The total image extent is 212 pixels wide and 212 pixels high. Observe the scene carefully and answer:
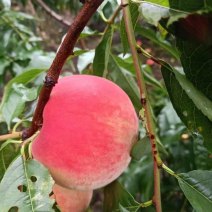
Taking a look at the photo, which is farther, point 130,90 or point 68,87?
point 130,90

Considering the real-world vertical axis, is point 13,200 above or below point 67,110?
below

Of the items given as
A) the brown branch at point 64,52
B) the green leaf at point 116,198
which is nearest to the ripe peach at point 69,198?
the green leaf at point 116,198

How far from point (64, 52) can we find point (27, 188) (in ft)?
0.82

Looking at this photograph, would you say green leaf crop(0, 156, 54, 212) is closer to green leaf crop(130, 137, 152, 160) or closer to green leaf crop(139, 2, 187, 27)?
green leaf crop(130, 137, 152, 160)

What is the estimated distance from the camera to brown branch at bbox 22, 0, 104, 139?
1.39ft

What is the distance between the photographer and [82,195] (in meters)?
0.67

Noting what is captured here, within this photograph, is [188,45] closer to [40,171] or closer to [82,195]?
[40,171]

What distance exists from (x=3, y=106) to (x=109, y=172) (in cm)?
35

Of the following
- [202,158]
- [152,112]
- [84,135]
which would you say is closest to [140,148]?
[84,135]

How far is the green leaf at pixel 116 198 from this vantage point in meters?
0.58

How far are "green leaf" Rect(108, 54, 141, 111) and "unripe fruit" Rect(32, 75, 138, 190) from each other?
146 millimetres

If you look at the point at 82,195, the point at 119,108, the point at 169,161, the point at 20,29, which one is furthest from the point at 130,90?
the point at 20,29

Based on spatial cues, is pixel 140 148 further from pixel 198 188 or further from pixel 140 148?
pixel 198 188

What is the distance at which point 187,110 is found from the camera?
48 cm
